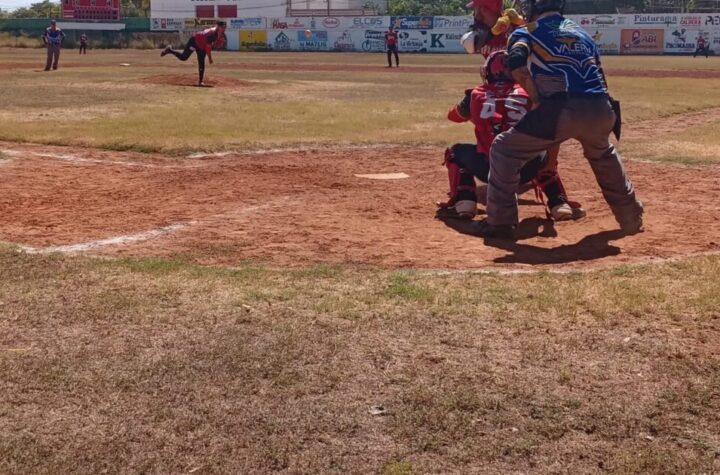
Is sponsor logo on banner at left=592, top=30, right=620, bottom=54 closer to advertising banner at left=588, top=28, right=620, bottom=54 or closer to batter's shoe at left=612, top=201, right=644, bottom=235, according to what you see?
advertising banner at left=588, top=28, right=620, bottom=54

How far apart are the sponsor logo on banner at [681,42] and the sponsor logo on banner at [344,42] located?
874 inches

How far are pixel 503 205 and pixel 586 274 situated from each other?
55.7 inches

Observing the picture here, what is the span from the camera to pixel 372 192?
9266 millimetres

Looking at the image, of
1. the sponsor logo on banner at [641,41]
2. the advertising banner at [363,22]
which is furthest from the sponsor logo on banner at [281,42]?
the sponsor logo on banner at [641,41]

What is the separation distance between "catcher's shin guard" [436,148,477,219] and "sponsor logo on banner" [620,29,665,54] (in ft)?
183

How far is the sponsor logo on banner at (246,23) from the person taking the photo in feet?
225

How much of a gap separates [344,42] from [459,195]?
59.4m

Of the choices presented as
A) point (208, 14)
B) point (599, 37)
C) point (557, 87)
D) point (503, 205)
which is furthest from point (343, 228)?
point (208, 14)

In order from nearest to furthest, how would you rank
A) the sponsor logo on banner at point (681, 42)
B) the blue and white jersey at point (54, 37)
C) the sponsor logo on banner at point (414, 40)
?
the blue and white jersey at point (54, 37)
the sponsor logo on banner at point (681, 42)
the sponsor logo on banner at point (414, 40)

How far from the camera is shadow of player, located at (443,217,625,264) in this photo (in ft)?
21.4

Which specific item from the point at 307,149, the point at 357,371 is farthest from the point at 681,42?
the point at 357,371

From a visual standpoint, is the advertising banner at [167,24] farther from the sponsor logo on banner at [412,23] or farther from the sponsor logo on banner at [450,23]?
the sponsor logo on banner at [450,23]

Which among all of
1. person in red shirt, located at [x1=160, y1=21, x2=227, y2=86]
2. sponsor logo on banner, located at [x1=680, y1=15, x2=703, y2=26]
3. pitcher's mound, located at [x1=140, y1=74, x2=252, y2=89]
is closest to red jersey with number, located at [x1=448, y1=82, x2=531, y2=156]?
person in red shirt, located at [x1=160, y1=21, x2=227, y2=86]

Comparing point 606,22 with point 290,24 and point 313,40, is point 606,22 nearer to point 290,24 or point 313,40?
point 313,40
